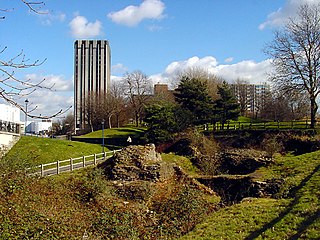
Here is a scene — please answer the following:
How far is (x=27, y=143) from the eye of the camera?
36.1 metres

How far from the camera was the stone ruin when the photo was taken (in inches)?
789

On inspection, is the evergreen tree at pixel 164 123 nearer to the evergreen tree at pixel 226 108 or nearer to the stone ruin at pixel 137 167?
the evergreen tree at pixel 226 108

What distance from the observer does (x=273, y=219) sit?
11.0 metres

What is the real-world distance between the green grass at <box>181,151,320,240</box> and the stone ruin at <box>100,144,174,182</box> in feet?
22.3

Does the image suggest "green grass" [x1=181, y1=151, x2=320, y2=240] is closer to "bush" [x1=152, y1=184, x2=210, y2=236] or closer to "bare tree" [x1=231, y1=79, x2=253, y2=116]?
"bush" [x1=152, y1=184, x2=210, y2=236]

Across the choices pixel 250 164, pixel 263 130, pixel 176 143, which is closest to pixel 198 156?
pixel 250 164

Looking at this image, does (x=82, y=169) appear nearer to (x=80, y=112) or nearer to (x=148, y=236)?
(x=148, y=236)

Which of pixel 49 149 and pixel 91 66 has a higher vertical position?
pixel 91 66

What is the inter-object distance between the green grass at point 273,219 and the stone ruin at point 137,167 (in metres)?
6.80

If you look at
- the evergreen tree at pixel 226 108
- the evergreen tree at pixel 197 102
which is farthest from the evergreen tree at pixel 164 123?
the evergreen tree at pixel 226 108

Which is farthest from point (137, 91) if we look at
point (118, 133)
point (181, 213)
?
point (181, 213)

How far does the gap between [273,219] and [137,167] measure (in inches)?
418

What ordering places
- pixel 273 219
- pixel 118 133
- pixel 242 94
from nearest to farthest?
pixel 273 219 < pixel 118 133 < pixel 242 94

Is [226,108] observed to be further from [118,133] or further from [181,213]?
[181,213]
